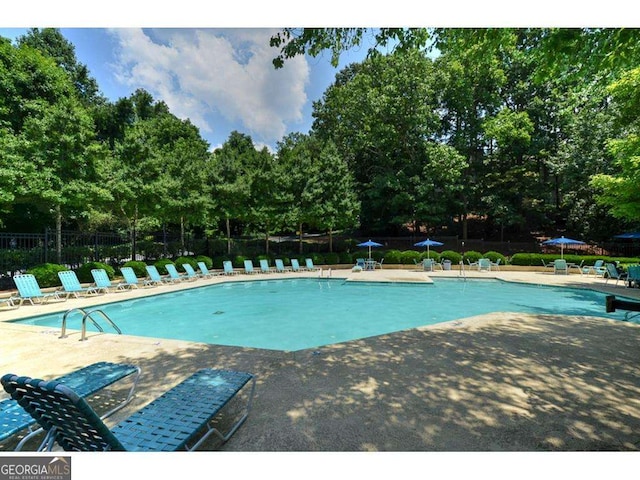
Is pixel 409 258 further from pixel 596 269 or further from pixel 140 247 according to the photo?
pixel 140 247

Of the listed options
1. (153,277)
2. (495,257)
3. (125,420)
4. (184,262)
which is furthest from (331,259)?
(125,420)

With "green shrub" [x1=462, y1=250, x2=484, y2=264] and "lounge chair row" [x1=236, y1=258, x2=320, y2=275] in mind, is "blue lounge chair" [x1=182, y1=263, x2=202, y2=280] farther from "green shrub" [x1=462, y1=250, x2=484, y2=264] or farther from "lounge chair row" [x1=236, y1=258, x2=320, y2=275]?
"green shrub" [x1=462, y1=250, x2=484, y2=264]

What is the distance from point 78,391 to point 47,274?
1128 centimetres

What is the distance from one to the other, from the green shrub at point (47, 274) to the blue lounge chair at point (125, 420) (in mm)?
11888

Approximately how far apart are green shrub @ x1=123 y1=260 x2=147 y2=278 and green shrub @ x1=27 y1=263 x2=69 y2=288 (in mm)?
3144

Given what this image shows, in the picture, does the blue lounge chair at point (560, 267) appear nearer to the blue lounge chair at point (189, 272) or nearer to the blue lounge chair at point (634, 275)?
the blue lounge chair at point (634, 275)

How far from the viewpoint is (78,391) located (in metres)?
3.29

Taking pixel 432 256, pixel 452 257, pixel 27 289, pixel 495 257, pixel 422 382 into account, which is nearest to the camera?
pixel 422 382

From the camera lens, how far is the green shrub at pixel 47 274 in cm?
1187

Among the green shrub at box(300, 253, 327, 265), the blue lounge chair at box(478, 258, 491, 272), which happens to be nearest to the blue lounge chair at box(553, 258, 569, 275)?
the blue lounge chair at box(478, 258, 491, 272)

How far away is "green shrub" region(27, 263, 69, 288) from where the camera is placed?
1187 centimetres

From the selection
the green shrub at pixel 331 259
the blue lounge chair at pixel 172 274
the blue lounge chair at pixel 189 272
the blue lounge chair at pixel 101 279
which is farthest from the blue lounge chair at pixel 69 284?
the green shrub at pixel 331 259
